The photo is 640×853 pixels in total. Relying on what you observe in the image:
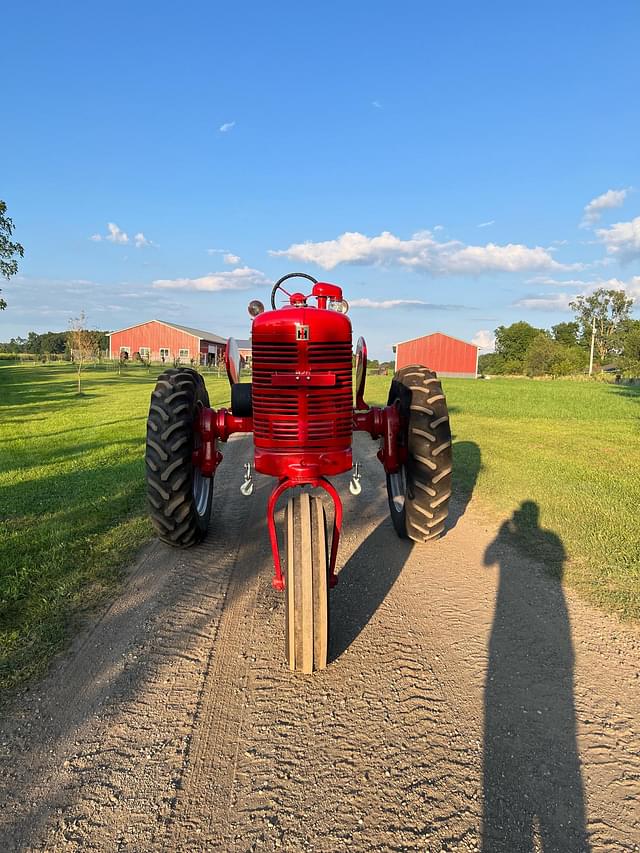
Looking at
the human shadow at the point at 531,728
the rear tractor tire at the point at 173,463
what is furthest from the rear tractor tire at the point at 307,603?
the rear tractor tire at the point at 173,463

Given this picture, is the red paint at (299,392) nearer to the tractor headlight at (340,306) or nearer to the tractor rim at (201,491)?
the tractor headlight at (340,306)

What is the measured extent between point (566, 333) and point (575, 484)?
10214 centimetres

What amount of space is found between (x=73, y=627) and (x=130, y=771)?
1421 mm

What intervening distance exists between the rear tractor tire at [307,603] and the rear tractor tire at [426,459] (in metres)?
1.75

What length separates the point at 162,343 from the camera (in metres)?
68.5

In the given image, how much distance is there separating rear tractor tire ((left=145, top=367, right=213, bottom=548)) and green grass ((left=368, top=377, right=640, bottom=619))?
329cm

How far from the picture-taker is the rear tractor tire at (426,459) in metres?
4.70

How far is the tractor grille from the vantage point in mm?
3834

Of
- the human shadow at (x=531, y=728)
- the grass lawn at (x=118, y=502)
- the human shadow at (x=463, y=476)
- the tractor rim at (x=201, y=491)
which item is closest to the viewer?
the human shadow at (x=531, y=728)

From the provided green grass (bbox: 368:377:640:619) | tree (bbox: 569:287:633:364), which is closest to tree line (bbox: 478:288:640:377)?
tree (bbox: 569:287:633:364)

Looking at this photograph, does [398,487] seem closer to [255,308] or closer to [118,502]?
[255,308]

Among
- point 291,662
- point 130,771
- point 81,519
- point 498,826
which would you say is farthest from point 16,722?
point 81,519

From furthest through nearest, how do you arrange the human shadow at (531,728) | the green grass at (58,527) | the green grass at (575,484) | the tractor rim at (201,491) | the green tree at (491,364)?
the green tree at (491,364)
the tractor rim at (201,491)
the green grass at (575,484)
the green grass at (58,527)
the human shadow at (531,728)

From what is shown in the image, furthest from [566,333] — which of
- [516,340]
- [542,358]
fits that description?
[542,358]
